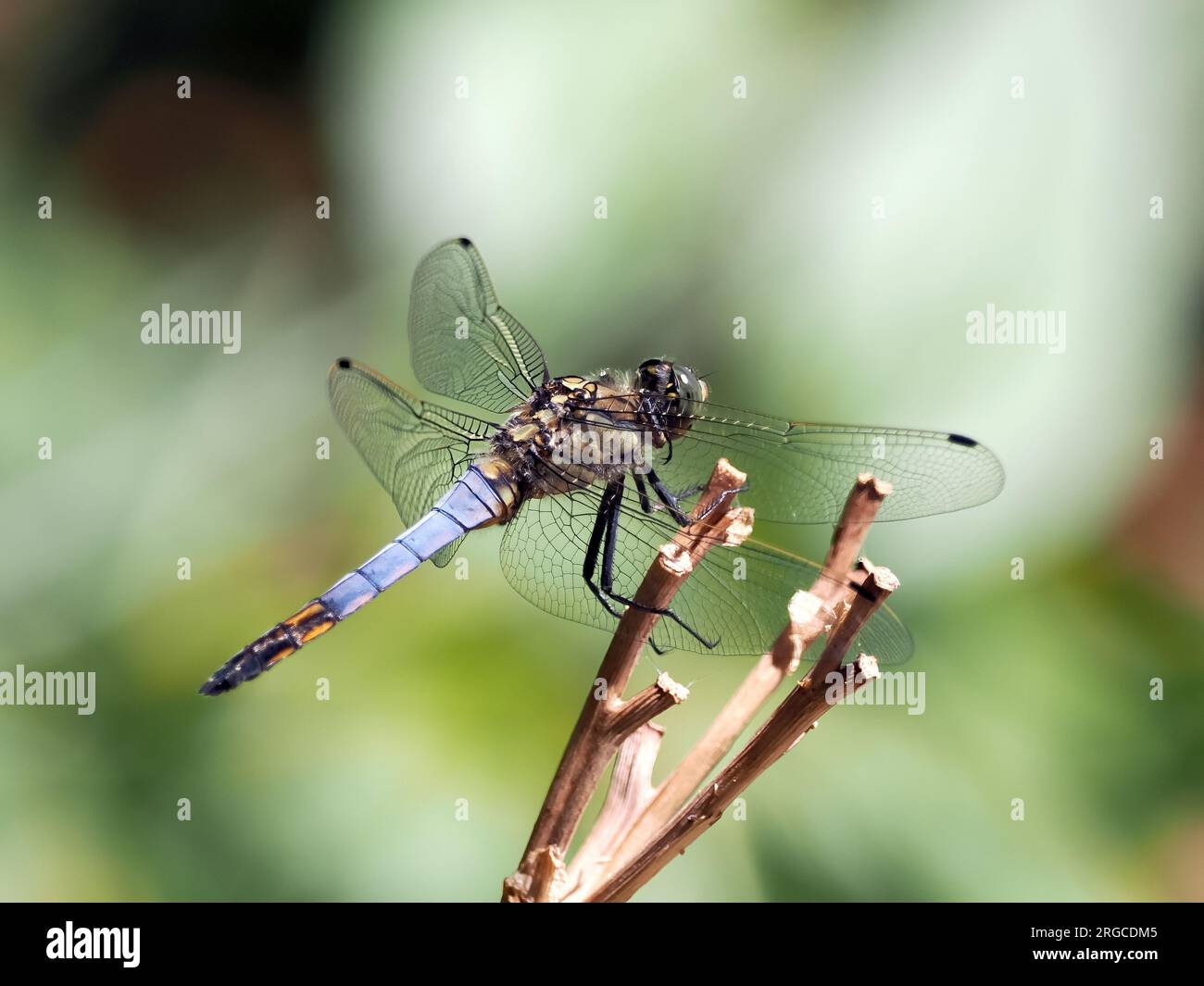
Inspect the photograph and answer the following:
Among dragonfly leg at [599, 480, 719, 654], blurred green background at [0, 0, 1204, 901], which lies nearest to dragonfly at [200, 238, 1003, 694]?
dragonfly leg at [599, 480, 719, 654]

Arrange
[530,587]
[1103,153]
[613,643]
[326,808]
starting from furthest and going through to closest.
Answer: [1103,153] → [326,808] → [530,587] → [613,643]

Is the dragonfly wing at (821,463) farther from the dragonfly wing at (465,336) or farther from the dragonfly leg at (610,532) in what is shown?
the dragonfly wing at (465,336)

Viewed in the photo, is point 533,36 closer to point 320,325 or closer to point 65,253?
point 320,325

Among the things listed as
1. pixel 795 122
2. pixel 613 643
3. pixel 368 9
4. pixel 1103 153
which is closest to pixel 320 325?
pixel 368 9

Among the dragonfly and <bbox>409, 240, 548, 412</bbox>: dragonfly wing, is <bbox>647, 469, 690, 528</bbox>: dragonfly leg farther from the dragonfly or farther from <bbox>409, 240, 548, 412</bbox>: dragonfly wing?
<bbox>409, 240, 548, 412</bbox>: dragonfly wing

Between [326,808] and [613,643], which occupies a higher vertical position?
[613,643]

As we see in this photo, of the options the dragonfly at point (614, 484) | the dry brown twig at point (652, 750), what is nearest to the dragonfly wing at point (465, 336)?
the dragonfly at point (614, 484)
